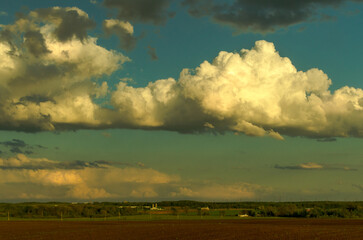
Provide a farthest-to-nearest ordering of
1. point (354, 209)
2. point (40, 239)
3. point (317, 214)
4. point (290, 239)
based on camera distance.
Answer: point (354, 209) < point (317, 214) < point (40, 239) < point (290, 239)

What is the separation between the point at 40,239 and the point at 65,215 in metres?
132

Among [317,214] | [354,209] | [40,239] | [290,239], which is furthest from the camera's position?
[354,209]

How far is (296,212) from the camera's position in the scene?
196375 mm

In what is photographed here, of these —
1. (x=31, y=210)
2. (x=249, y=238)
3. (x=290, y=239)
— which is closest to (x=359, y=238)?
(x=290, y=239)

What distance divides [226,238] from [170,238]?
7.54m

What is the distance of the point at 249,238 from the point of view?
6331cm

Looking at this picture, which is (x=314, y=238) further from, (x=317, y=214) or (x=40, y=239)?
(x=317, y=214)

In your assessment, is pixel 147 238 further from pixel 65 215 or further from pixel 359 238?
pixel 65 215

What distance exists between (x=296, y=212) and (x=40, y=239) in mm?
149166

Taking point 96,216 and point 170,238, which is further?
point 96,216

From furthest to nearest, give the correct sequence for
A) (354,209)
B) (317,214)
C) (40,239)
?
(354,209) < (317,214) < (40,239)

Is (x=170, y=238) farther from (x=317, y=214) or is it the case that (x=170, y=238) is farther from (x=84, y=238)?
(x=317, y=214)

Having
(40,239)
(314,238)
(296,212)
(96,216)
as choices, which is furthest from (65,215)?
(314,238)

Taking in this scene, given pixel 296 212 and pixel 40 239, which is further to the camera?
pixel 296 212
